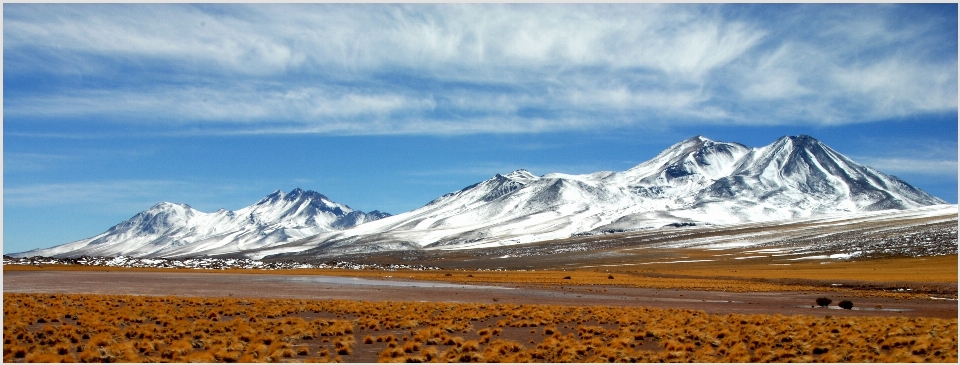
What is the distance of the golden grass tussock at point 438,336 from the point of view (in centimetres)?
1909

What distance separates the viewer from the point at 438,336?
76.2 ft

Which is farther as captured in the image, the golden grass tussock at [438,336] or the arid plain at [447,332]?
the arid plain at [447,332]

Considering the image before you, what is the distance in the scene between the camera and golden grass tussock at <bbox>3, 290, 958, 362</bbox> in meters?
19.1

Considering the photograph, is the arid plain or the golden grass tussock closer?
the golden grass tussock

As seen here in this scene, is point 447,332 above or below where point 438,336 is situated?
below

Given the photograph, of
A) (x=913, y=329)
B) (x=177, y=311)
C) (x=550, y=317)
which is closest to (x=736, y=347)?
(x=913, y=329)

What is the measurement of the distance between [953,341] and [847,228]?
180488 millimetres

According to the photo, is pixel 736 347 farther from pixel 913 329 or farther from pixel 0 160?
pixel 0 160

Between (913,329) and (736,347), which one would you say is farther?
(913,329)

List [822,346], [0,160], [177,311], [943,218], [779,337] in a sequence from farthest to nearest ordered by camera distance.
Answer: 1. [943,218]
2. [177,311]
3. [779,337]
4. [822,346]
5. [0,160]

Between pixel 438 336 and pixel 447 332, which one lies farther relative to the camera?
pixel 447 332

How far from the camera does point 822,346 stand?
2091 centimetres

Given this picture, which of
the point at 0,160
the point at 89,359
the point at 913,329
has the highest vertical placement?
the point at 0,160

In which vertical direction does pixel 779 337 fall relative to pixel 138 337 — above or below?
below
